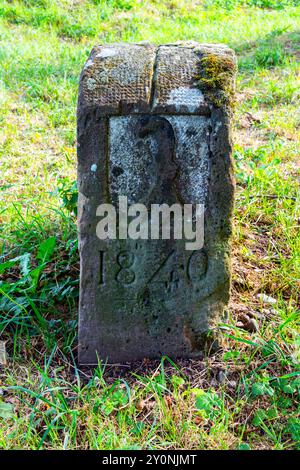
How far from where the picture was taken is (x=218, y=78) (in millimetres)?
2205

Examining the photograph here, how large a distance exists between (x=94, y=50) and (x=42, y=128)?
2.27 m

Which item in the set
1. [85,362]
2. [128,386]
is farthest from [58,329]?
[128,386]

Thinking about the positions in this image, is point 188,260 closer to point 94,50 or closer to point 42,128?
point 94,50

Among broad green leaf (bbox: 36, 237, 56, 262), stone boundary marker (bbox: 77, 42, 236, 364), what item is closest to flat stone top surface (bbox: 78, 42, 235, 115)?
stone boundary marker (bbox: 77, 42, 236, 364)

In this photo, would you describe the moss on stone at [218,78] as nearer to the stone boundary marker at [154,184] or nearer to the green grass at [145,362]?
the stone boundary marker at [154,184]

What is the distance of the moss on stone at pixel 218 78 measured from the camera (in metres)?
2.18

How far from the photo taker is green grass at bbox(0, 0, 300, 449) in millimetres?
2084

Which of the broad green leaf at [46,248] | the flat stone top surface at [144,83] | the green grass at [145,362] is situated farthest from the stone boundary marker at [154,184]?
the broad green leaf at [46,248]

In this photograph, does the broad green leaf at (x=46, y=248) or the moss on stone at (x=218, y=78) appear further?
the broad green leaf at (x=46, y=248)

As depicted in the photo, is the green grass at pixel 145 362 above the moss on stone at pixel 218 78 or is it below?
below

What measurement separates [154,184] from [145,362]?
82 cm

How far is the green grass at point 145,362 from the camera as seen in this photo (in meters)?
2.08

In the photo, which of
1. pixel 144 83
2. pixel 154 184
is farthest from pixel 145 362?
pixel 144 83

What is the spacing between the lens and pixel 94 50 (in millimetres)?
2375
